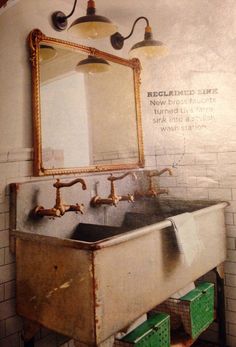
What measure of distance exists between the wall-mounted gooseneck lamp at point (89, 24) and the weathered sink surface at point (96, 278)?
927 millimetres

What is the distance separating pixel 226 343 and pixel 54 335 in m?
1.03

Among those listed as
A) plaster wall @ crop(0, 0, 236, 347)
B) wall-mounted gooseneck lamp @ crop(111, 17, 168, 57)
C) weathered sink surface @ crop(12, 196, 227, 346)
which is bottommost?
weathered sink surface @ crop(12, 196, 227, 346)

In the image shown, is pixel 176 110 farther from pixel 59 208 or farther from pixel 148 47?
pixel 59 208

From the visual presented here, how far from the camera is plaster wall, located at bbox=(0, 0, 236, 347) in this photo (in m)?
1.34

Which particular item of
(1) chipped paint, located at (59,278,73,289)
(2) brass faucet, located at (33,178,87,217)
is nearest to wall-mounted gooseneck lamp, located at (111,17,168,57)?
(2) brass faucet, located at (33,178,87,217)

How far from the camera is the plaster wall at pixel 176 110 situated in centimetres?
134

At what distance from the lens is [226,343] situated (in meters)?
1.86

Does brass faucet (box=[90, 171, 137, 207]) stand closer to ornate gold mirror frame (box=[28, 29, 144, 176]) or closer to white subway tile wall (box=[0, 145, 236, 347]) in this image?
ornate gold mirror frame (box=[28, 29, 144, 176])

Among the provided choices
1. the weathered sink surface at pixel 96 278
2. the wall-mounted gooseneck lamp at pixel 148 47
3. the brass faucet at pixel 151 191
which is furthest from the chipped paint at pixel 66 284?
the wall-mounted gooseneck lamp at pixel 148 47

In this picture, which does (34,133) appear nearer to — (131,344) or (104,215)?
(104,215)

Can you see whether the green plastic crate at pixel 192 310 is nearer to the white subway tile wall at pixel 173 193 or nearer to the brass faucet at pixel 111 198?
A: the white subway tile wall at pixel 173 193

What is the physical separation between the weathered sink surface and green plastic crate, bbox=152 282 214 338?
0.15 m

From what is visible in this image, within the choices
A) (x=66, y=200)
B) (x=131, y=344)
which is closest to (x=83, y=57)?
(x=66, y=200)

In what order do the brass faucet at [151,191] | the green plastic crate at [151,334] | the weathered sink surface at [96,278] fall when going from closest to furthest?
the weathered sink surface at [96,278] < the green plastic crate at [151,334] < the brass faucet at [151,191]
